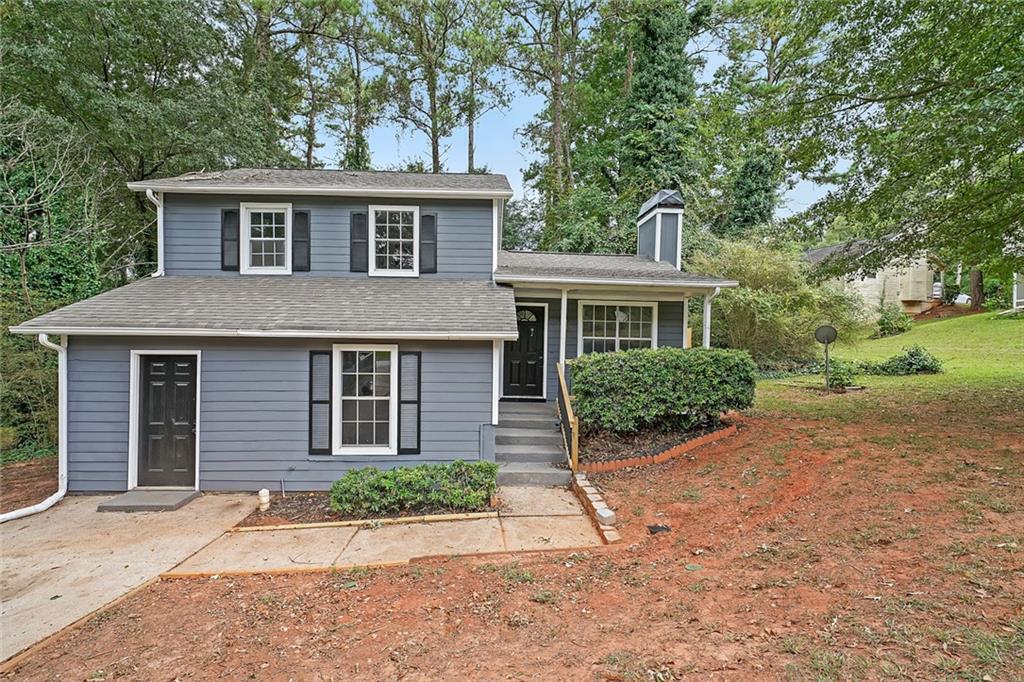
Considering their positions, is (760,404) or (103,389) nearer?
(103,389)

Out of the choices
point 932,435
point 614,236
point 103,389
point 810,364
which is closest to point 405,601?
point 103,389

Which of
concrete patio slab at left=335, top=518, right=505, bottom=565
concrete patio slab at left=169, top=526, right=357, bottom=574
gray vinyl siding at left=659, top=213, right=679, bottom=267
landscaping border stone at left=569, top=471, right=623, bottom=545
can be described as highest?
gray vinyl siding at left=659, top=213, right=679, bottom=267

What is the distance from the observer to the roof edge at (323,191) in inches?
330

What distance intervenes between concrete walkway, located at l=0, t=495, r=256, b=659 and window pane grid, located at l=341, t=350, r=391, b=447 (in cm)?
169

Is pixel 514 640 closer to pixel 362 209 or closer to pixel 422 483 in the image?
pixel 422 483

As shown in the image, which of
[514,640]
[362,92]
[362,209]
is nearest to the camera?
[514,640]

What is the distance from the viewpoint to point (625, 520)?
5.56m

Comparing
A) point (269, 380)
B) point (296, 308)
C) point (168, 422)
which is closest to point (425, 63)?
point (296, 308)

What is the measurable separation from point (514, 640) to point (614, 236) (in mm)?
15224

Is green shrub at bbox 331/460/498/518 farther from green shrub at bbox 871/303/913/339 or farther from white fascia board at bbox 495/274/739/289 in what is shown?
green shrub at bbox 871/303/913/339

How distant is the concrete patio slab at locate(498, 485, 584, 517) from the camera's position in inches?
238

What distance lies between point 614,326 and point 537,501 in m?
4.74

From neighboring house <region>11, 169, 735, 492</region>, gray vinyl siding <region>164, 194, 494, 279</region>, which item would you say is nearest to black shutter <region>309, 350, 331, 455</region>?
neighboring house <region>11, 169, 735, 492</region>

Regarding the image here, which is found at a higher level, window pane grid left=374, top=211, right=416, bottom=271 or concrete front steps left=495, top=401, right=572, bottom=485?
window pane grid left=374, top=211, right=416, bottom=271
